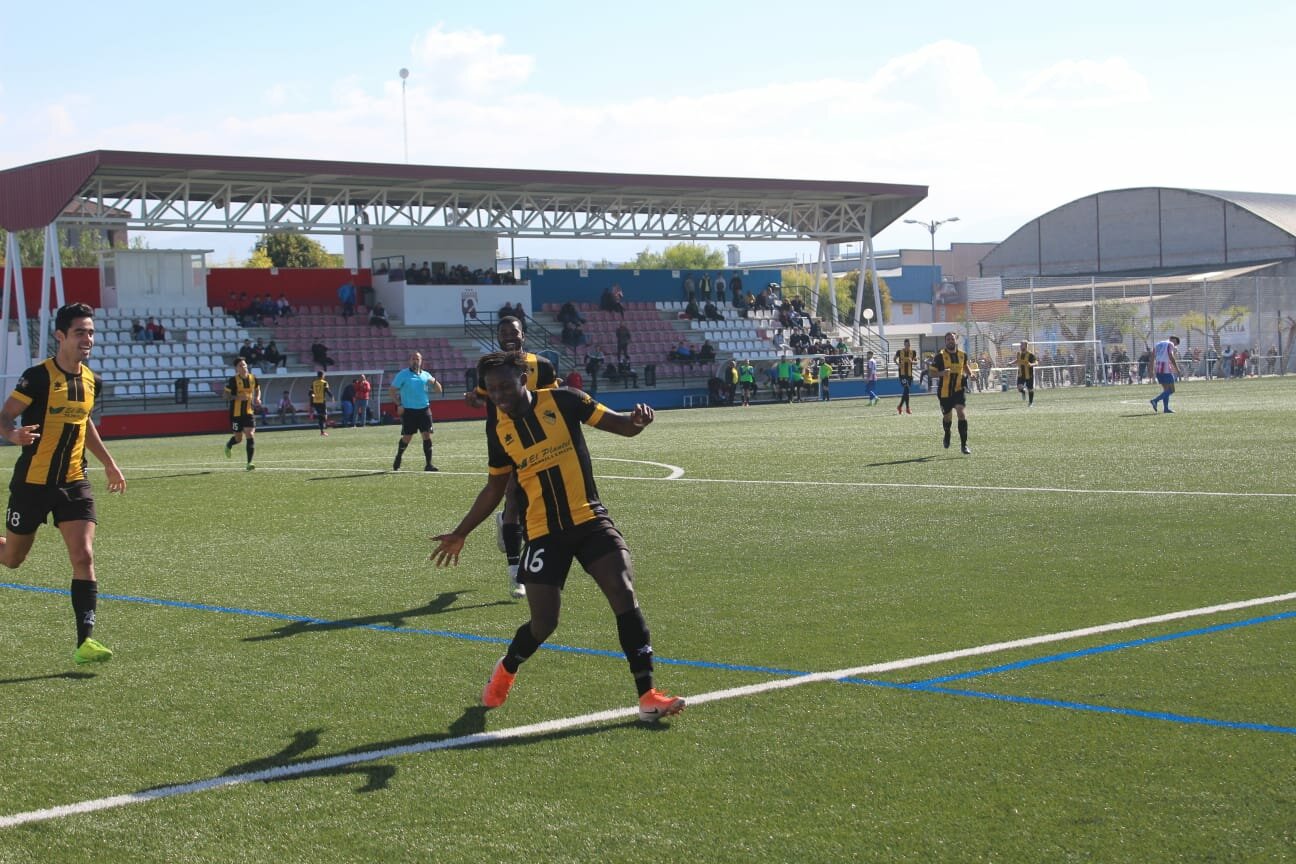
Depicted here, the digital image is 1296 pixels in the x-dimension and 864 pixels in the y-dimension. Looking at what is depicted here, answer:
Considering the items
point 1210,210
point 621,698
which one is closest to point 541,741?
point 621,698

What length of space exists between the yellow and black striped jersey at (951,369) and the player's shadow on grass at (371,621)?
45.0 ft

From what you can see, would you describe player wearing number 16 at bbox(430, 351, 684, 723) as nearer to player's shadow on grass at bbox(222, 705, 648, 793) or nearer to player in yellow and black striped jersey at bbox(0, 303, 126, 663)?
player's shadow on grass at bbox(222, 705, 648, 793)

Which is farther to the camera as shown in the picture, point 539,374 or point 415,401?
point 415,401

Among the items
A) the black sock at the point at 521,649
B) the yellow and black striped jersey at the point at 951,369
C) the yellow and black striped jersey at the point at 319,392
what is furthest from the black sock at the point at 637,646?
the yellow and black striped jersey at the point at 319,392

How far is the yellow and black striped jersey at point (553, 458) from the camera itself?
259 inches

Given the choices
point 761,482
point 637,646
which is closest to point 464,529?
point 637,646

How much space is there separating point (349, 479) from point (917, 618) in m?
13.5

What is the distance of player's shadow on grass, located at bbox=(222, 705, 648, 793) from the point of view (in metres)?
5.68

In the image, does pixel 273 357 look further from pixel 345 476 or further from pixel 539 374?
pixel 539 374

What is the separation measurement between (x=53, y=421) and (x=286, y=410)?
36416mm

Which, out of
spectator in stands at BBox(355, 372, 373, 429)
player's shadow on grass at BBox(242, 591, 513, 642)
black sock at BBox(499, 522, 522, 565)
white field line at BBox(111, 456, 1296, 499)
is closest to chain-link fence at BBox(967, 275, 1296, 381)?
spectator in stands at BBox(355, 372, 373, 429)

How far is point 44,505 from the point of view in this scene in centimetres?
838

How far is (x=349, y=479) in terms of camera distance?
20.6m

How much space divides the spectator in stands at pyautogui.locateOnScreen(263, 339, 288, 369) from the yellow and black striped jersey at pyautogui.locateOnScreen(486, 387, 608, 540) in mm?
41041
